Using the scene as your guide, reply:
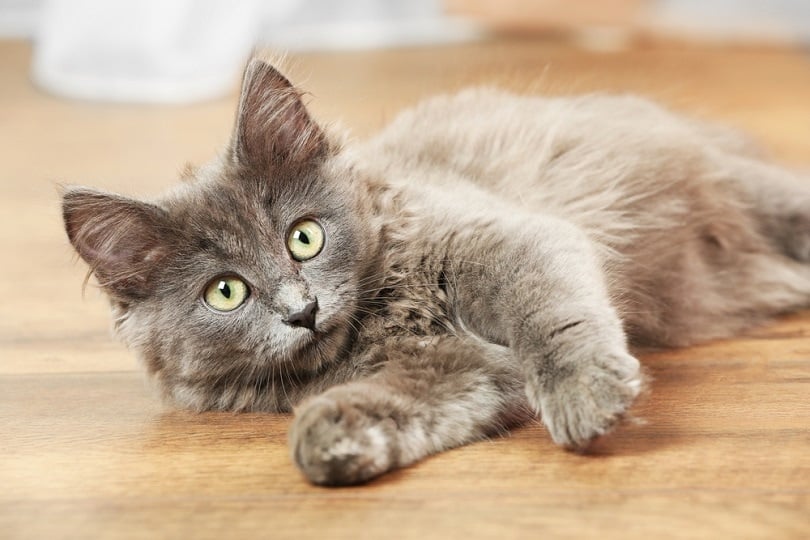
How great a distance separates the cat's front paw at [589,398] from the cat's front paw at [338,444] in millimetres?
265

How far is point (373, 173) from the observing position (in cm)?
193

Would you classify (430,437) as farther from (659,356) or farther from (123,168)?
(123,168)

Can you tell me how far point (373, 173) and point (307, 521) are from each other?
0.77m

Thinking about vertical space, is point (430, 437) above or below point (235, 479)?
above

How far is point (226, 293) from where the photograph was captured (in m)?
1.68

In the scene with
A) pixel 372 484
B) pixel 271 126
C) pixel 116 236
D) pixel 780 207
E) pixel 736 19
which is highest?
pixel 736 19

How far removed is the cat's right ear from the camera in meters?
1.67

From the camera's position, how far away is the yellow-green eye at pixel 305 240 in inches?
66.7

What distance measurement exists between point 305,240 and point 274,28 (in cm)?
351

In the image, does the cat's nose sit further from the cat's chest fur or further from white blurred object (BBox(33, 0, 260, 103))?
white blurred object (BBox(33, 0, 260, 103))

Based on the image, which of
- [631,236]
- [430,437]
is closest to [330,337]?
[430,437]

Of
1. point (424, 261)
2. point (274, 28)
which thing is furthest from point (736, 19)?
point (424, 261)

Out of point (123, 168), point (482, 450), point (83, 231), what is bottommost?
point (123, 168)

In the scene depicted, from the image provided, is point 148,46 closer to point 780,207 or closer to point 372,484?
point 780,207
